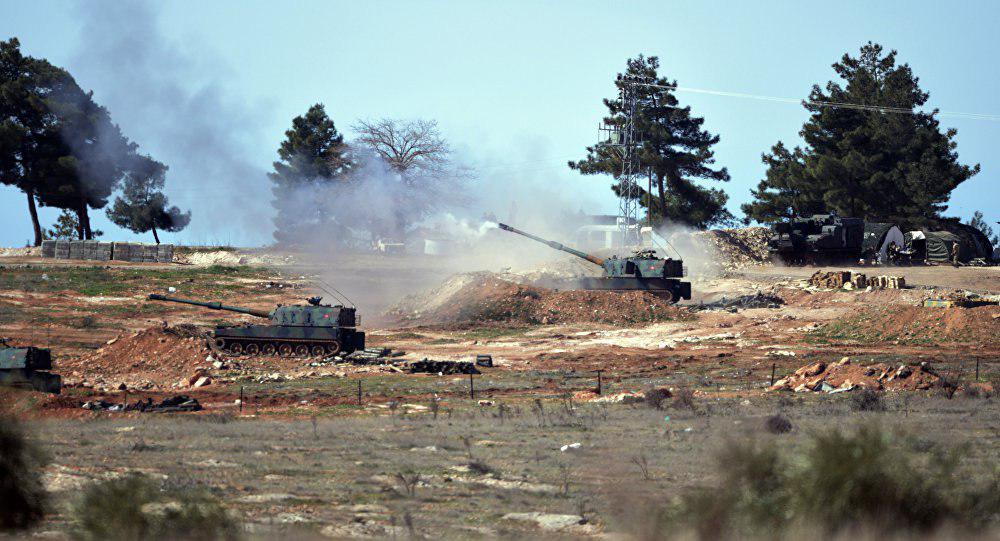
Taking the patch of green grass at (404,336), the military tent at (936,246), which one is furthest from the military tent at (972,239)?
the patch of green grass at (404,336)

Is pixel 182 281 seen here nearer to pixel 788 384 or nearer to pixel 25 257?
pixel 25 257

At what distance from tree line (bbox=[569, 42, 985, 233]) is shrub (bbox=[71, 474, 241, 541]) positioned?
182 feet

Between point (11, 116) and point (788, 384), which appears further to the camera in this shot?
point (11, 116)

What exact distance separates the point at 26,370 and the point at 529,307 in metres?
23.6

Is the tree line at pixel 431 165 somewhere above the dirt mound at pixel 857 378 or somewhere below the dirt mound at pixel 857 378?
above

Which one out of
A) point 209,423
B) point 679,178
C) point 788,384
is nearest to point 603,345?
point 788,384

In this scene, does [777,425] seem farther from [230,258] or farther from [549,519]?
[230,258]

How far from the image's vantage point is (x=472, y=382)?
2514cm

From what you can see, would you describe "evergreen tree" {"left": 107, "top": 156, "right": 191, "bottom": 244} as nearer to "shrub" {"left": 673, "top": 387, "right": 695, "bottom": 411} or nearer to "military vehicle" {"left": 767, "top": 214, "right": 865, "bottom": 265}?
"military vehicle" {"left": 767, "top": 214, "right": 865, "bottom": 265}

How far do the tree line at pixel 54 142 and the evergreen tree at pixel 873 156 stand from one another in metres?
42.0

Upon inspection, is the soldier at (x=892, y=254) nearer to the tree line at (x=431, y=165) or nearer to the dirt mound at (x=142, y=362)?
the tree line at (x=431, y=165)

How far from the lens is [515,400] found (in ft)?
76.3

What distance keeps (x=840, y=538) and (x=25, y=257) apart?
61542 millimetres

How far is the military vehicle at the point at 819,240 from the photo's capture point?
5584 cm
